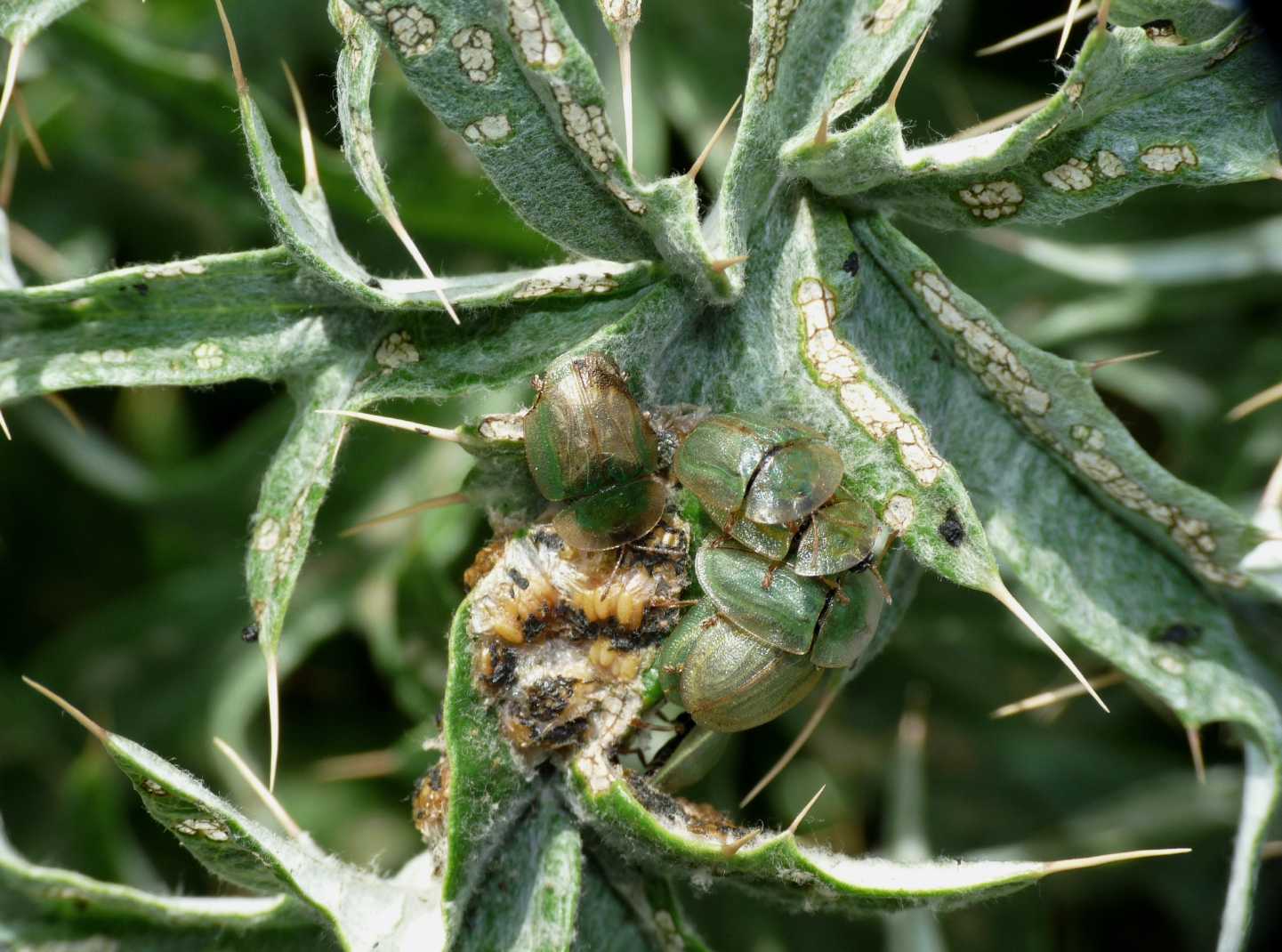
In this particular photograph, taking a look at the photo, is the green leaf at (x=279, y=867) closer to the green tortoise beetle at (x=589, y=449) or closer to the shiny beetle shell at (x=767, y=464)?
the green tortoise beetle at (x=589, y=449)

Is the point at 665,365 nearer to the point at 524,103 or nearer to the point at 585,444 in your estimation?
the point at 585,444

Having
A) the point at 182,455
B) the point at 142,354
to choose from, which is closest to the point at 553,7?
the point at 142,354

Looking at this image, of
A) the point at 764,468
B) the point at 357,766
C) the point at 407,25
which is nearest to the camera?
the point at 407,25

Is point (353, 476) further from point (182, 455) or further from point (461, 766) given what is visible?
point (461, 766)

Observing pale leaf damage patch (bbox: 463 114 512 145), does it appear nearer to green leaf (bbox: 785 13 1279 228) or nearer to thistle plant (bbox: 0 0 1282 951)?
thistle plant (bbox: 0 0 1282 951)

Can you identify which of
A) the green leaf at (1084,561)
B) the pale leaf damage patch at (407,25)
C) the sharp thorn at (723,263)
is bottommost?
the green leaf at (1084,561)

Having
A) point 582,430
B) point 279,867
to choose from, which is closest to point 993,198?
point 582,430

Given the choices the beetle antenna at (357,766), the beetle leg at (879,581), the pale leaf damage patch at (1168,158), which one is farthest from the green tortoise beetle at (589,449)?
the beetle antenna at (357,766)
